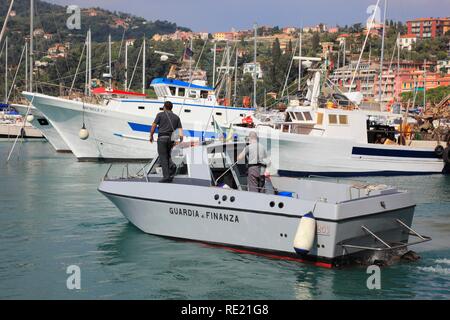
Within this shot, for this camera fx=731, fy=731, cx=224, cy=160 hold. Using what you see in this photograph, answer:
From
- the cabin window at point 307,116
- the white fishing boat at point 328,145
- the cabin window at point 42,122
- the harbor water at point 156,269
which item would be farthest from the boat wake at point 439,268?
the cabin window at point 42,122

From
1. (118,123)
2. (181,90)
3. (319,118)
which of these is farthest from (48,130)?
(319,118)

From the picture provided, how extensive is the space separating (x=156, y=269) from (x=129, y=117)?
27.1m

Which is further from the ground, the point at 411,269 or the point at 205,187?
the point at 205,187

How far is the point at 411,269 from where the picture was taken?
533 inches

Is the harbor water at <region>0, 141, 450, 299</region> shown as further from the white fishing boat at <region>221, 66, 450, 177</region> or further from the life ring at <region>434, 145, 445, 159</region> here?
the life ring at <region>434, 145, 445, 159</region>

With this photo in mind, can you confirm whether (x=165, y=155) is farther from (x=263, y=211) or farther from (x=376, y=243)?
(x=376, y=243)

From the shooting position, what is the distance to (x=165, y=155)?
1579 cm

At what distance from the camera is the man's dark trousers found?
15.7 meters

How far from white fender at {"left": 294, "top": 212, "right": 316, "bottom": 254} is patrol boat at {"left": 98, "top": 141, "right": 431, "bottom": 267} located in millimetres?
18

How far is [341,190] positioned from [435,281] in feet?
11.3

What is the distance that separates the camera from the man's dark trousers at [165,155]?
15.7 m

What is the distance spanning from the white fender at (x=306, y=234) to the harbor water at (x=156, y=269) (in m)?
0.50
